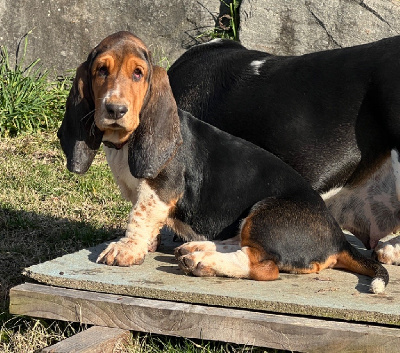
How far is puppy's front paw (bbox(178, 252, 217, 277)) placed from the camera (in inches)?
162

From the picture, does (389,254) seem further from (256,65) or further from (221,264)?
(256,65)

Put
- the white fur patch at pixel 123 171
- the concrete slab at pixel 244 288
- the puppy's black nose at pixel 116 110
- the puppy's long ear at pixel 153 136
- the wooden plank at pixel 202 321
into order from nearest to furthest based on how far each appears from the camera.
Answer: the wooden plank at pixel 202 321 → the concrete slab at pixel 244 288 → the puppy's black nose at pixel 116 110 → the puppy's long ear at pixel 153 136 → the white fur patch at pixel 123 171

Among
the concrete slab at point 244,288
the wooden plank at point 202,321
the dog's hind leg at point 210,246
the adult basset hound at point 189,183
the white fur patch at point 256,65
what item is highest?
the white fur patch at point 256,65

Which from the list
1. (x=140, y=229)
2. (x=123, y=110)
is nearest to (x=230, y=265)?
(x=140, y=229)

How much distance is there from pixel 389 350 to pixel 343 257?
877mm

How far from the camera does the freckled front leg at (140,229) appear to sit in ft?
14.1

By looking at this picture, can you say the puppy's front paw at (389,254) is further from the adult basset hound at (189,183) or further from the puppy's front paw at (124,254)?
the puppy's front paw at (124,254)

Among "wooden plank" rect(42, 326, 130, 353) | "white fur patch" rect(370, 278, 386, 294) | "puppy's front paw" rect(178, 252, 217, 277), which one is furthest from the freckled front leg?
"white fur patch" rect(370, 278, 386, 294)

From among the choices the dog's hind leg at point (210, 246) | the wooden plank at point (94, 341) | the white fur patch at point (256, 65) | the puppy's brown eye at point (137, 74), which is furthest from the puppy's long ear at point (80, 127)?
the white fur patch at point (256, 65)

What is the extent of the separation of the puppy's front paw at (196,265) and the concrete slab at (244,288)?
4cm

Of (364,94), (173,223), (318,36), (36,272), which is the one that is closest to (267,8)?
(318,36)

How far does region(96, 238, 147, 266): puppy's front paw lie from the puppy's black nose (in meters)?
0.78

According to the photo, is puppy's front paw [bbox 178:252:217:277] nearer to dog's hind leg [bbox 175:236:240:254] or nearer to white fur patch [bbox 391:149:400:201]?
dog's hind leg [bbox 175:236:240:254]

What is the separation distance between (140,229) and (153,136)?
52 cm
